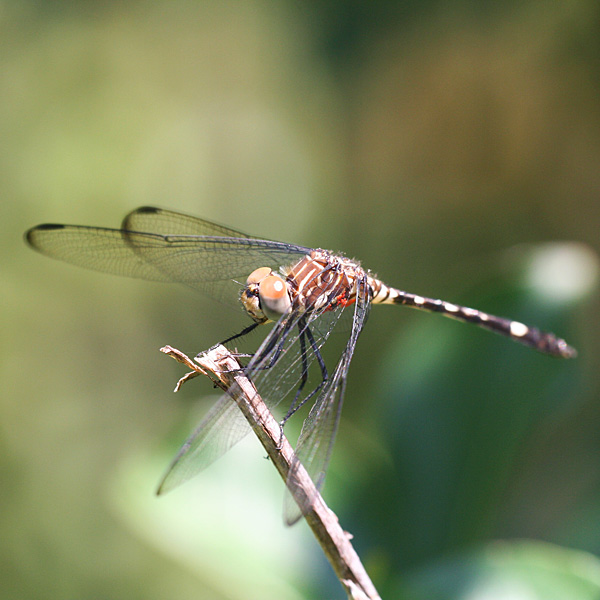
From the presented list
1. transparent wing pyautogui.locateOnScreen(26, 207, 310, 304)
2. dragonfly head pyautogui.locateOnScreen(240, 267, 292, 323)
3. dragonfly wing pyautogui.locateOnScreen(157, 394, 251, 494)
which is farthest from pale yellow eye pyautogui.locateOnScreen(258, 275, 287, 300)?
dragonfly wing pyautogui.locateOnScreen(157, 394, 251, 494)

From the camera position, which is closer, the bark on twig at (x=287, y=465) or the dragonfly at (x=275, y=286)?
the bark on twig at (x=287, y=465)

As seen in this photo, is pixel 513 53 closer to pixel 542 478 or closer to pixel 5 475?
pixel 542 478

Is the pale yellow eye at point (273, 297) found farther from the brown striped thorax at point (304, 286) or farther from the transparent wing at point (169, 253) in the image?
the transparent wing at point (169, 253)

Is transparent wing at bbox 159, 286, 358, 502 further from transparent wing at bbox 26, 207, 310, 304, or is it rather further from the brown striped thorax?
transparent wing at bbox 26, 207, 310, 304

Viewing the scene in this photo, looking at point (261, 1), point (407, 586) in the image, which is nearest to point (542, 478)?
point (407, 586)

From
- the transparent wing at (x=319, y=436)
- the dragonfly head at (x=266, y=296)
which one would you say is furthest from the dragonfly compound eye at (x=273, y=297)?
the transparent wing at (x=319, y=436)

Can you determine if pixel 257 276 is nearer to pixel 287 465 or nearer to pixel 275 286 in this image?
pixel 275 286

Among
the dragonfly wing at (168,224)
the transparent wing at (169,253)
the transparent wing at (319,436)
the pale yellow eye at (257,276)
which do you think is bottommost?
the transparent wing at (319,436)
